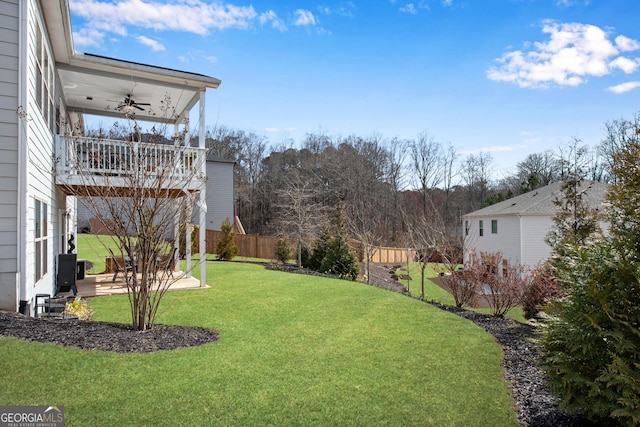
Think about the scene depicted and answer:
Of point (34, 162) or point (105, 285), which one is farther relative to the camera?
point (105, 285)

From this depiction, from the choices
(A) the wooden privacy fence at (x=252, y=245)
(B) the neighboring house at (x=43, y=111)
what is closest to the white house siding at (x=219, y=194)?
(A) the wooden privacy fence at (x=252, y=245)

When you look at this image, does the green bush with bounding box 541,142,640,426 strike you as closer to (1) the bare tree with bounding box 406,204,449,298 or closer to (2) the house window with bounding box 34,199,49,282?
(2) the house window with bounding box 34,199,49,282

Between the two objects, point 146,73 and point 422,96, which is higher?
point 422,96

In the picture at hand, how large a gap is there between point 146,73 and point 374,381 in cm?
818

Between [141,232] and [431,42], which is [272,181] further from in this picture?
[141,232]

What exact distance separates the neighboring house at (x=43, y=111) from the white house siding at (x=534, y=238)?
15.6 meters

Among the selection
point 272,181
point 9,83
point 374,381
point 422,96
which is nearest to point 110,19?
point 9,83

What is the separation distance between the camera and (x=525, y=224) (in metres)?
19.4

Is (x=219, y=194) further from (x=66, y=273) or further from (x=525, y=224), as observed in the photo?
(x=66, y=273)

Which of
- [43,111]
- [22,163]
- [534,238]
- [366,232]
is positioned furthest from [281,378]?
[534,238]

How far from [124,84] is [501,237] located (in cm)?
1877

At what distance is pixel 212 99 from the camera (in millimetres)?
10383

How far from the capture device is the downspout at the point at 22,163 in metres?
5.46

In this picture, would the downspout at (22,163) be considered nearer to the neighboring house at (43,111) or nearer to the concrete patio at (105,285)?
the neighboring house at (43,111)
